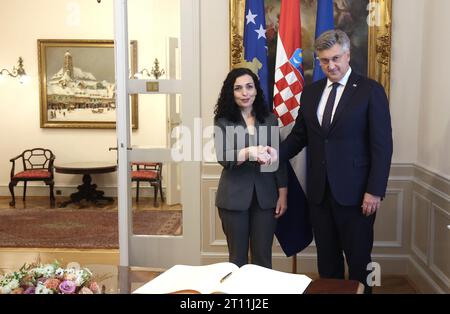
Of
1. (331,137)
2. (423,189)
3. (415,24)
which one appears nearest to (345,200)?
(331,137)

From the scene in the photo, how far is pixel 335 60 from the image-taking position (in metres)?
2.62

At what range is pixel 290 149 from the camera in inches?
114

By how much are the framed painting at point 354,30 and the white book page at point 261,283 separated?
7.63ft

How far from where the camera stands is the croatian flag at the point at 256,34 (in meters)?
3.53

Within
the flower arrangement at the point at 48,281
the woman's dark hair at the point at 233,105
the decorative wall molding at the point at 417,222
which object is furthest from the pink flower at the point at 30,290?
the decorative wall molding at the point at 417,222

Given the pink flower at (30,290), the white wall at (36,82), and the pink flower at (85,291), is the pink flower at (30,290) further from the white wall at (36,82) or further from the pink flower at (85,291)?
the white wall at (36,82)

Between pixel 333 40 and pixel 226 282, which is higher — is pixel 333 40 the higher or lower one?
the higher one

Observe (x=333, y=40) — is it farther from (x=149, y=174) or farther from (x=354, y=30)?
(x=149, y=174)

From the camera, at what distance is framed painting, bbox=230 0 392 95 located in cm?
354

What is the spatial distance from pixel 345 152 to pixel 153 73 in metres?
1.69

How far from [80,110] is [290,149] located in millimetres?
4918

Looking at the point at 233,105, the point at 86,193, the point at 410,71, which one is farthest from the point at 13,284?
the point at 86,193

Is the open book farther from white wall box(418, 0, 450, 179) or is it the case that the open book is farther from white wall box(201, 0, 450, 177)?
white wall box(201, 0, 450, 177)

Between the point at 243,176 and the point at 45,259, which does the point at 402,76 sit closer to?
the point at 243,176
